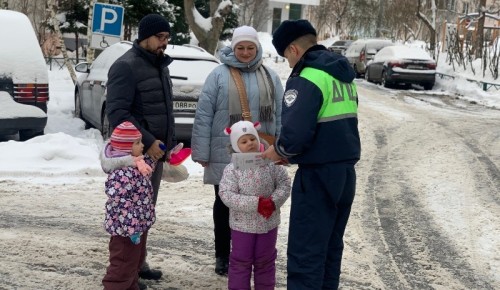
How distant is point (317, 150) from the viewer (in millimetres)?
3584

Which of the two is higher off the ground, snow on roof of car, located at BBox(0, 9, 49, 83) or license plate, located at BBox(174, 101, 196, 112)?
snow on roof of car, located at BBox(0, 9, 49, 83)

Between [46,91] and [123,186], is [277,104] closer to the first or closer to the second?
[123,186]

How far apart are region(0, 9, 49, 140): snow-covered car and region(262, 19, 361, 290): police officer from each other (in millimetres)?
5707

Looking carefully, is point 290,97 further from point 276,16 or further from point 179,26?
point 276,16

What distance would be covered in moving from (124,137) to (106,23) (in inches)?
298

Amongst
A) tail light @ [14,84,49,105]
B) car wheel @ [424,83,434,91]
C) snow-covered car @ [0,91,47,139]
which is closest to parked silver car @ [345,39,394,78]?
car wheel @ [424,83,434,91]

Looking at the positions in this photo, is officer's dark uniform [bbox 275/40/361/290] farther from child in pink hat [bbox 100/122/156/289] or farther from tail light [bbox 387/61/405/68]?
tail light [bbox 387/61/405/68]

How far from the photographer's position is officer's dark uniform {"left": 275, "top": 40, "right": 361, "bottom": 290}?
11.5ft

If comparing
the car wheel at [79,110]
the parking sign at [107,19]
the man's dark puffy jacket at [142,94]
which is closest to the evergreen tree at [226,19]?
the car wheel at [79,110]

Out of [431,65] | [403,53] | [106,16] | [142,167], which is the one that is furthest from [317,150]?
[403,53]

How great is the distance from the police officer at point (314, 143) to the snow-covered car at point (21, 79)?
571 cm

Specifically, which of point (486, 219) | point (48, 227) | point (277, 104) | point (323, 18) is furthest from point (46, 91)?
point (323, 18)

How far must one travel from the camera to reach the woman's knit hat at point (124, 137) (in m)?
3.81

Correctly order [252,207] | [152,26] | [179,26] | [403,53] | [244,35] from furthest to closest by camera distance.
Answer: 1. [179,26]
2. [403,53]
3. [244,35]
4. [152,26]
5. [252,207]
